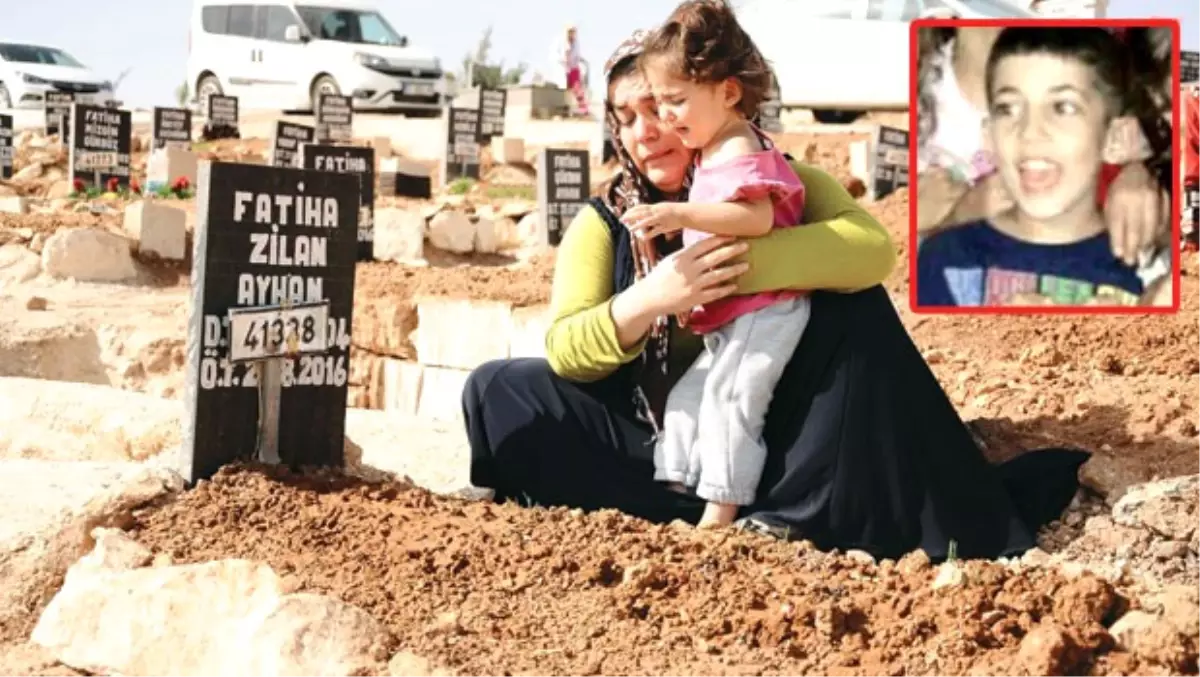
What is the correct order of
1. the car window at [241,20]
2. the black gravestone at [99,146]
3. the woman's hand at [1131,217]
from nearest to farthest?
the woman's hand at [1131,217]
the black gravestone at [99,146]
the car window at [241,20]

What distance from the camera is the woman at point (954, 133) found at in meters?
6.91

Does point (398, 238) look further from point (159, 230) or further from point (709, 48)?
point (709, 48)

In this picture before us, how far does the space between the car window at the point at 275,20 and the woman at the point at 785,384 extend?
22.1m

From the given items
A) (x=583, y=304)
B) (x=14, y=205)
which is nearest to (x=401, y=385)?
(x=583, y=304)

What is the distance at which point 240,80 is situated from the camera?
88.3 ft

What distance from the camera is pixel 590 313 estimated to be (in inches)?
177

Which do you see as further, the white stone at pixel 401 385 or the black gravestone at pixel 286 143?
the black gravestone at pixel 286 143

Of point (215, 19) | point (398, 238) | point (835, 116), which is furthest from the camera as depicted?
point (215, 19)

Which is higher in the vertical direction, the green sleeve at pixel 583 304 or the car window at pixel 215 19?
the car window at pixel 215 19

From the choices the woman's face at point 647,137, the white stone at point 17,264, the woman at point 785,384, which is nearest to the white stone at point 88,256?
the white stone at point 17,264

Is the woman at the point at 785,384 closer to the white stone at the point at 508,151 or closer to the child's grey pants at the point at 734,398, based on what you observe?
the child's grey pants at the point at 734,398

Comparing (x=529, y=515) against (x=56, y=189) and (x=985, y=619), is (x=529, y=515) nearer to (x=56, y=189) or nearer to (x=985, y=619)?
(x=985, y=619)

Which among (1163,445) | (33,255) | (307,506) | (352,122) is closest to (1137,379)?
(1163,445)

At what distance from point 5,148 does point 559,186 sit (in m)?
9.44
